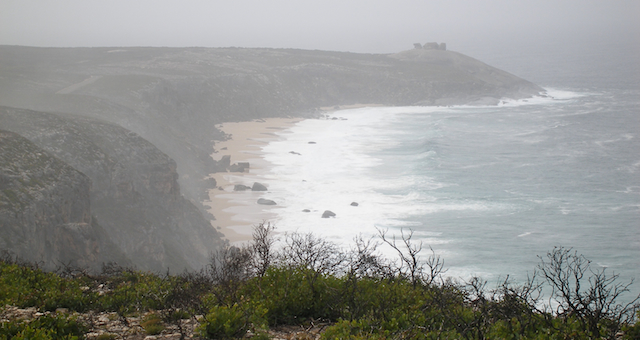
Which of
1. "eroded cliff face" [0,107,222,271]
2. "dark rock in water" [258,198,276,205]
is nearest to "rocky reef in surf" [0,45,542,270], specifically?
"eroded cliff face" [0,107,222,271]

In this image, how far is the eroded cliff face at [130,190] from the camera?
2556 centimetres

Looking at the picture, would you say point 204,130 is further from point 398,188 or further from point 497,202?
point 497,202

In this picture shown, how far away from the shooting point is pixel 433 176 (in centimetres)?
4641

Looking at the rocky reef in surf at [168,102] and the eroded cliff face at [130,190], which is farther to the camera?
the rocky reef in surf at [168,102]

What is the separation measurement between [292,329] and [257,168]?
131ft

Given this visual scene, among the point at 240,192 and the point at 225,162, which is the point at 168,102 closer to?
the point at 225,162

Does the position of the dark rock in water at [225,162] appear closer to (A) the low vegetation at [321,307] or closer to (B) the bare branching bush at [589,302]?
(A) the low vegetation at [321,307]

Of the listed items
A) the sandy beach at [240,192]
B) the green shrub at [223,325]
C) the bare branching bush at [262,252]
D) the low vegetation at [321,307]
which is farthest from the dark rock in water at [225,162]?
the green shrub at [223,325]

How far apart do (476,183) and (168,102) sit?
41.7m

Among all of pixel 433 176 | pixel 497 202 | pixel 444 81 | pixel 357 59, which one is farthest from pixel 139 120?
pixel 357 59

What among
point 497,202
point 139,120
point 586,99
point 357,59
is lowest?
point 497,202

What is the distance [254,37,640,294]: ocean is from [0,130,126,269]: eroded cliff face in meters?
12.8

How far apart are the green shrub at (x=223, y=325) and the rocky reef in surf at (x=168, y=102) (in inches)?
560

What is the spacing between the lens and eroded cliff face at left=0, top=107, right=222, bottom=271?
25.6 metres
